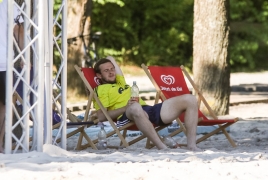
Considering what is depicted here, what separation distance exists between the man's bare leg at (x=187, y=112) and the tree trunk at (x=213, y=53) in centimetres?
407

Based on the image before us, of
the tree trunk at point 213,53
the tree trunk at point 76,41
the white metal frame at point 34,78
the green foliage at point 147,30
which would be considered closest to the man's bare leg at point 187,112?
the white metal frame at point 34,78

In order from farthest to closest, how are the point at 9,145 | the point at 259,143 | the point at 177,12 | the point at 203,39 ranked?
the point at 177,12, the point at 203,39, the point at 259,143, the point at 9,145

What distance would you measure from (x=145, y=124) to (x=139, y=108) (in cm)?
17

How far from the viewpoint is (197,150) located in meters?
7.89

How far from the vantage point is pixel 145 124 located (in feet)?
26.1

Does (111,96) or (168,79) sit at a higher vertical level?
(168,79)

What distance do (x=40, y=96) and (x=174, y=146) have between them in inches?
78.9

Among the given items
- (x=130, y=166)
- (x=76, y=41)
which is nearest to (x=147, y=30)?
(x=76, y=41)

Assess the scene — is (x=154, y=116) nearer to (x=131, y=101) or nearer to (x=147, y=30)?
(x=131, y=101)

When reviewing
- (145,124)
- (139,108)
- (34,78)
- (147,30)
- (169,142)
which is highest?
(34,78)

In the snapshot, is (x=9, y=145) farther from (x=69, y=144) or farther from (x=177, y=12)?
(x=177, y=12)

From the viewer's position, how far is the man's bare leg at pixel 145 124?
793 cm

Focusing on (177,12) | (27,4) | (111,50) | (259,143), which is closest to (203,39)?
(259,143)

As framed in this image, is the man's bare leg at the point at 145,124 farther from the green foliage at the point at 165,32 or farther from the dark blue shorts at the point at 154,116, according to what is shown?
the green foliage at the point at 165,32
